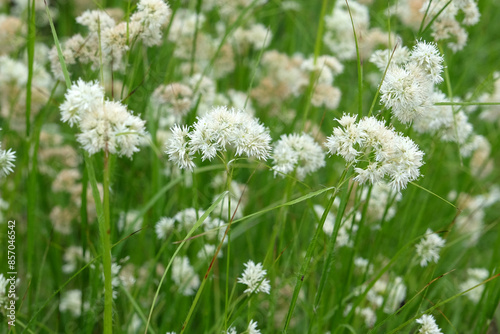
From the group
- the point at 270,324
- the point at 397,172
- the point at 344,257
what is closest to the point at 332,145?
the point at 397,172

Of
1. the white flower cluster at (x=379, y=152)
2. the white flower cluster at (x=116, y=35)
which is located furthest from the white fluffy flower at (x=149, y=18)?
the white flower cluster at (x=379, y=152)

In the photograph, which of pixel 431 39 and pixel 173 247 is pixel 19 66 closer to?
pixel 173 247

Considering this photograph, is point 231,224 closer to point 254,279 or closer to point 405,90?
point 254,279

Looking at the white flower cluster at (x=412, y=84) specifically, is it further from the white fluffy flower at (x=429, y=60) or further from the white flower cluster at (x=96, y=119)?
the white flower cluster at (x=96, y=119)

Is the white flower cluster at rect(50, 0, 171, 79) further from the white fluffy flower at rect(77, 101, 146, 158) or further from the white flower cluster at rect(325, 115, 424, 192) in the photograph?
the white flower cluster at rect(325, 115, 424, 192)

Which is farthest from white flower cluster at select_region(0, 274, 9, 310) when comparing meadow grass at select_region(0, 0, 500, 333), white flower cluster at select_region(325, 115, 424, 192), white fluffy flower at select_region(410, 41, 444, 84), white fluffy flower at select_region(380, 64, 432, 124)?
white fluffy flower at select_region(410, 41, 444, 84)
